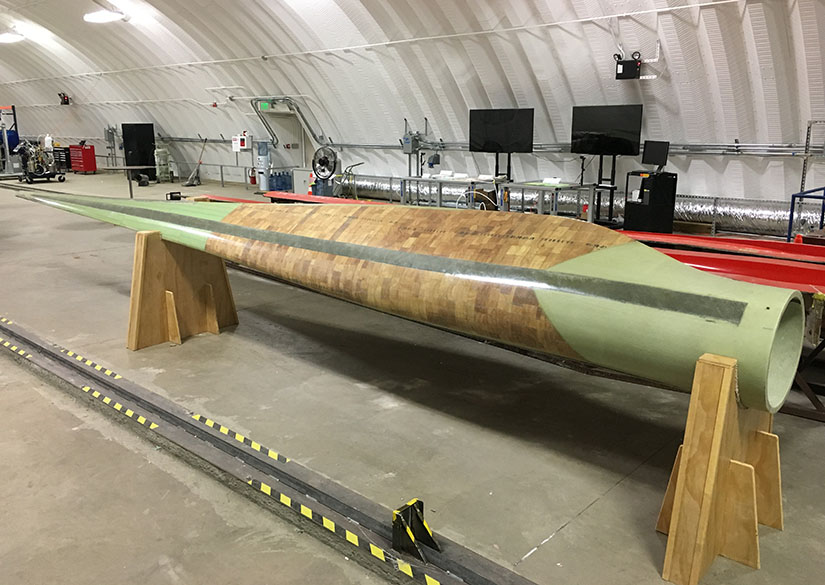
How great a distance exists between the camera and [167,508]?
2.90m

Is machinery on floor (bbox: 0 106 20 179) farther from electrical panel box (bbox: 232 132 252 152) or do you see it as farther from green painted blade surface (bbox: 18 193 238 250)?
green painted blade surface (bbox: 18 193 238 250)

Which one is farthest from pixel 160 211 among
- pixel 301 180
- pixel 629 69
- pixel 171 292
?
pixel 301 180

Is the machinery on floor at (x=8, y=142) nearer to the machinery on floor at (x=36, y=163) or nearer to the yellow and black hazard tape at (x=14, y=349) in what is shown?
the machinery on floor at (x=36, y=163)

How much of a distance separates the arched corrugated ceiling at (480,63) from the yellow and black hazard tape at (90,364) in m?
7.56

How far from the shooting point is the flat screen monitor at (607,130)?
9.02m

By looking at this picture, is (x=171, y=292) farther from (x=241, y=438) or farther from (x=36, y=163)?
(x=36, y=163)

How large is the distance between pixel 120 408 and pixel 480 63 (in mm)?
8445

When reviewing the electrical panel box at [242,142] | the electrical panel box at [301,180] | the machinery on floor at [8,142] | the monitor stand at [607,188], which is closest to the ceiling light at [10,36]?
the machinery on floor at [8,142]

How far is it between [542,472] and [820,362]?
2862 mm

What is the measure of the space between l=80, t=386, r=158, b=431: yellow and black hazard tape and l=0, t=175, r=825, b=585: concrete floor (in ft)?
0.43

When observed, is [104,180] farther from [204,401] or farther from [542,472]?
[542,472]

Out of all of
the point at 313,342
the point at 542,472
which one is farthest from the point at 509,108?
the point at 542,472

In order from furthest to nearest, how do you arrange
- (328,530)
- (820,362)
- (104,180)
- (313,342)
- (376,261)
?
1. (104,180)
2. (313,342)
3. (820,362)
4. (376,261)
5. (328,530)

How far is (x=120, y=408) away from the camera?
3.80 meters
